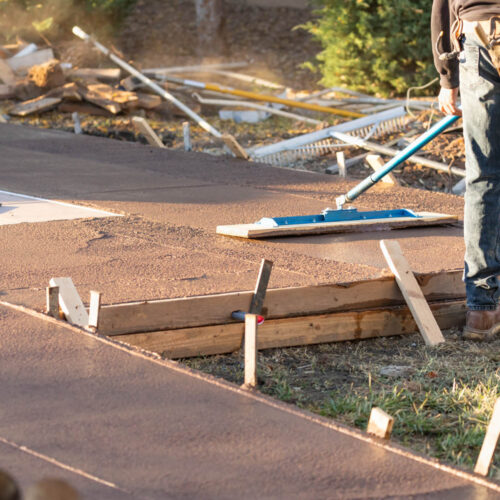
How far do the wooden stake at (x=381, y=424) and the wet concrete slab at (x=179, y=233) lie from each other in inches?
60.0

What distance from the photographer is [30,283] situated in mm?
4180

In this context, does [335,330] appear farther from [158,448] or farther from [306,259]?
[158,448]

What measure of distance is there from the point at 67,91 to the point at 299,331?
9.73 m

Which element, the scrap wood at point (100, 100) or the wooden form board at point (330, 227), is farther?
the scrap wood at point (100, 100)

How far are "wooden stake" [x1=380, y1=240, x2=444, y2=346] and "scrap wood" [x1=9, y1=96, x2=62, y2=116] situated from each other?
9.57m

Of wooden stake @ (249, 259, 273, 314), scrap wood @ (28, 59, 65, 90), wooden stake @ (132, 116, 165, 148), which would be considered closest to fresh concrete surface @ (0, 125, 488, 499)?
wooden stake @ (249, 259, 273, 314)

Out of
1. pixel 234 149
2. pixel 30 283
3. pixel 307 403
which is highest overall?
pixel 234 149

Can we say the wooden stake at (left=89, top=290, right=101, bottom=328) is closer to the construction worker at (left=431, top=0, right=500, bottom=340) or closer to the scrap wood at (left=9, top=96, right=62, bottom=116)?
the construction worker at (left=431, top=0, right=500, bottom=340)

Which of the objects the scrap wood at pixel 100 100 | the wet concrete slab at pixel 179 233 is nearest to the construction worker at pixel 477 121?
the wet concrete slab at pixel 179 233

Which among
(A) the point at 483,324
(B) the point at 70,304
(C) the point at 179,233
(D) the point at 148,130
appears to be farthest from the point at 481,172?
(D) the point at 148,130

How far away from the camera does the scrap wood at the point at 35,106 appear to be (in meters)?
12.9

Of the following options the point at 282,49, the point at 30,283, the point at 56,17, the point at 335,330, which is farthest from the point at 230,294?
the point at 282,49

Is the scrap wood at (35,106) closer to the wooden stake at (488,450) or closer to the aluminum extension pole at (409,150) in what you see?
the aluminum extension pole at (409,150)

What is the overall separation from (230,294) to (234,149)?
5.44m
